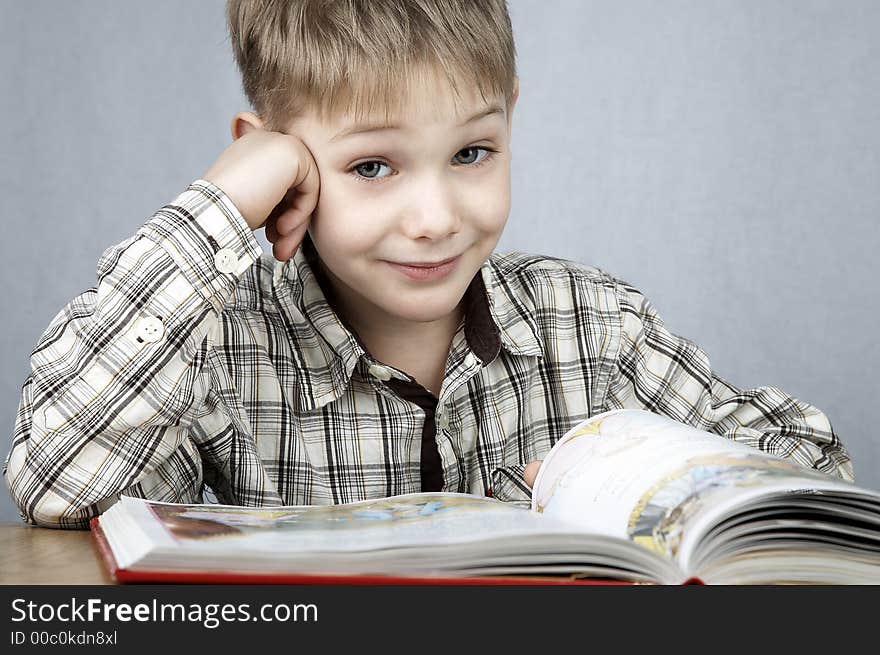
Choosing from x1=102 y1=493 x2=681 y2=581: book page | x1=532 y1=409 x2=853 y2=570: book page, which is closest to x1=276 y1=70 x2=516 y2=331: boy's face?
x1=532 y1=409 x2=853 y2=570: book page

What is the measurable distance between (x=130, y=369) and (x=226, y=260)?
0.12 meters

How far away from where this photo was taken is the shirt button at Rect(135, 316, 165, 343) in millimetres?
820

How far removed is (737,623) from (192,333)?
552mm

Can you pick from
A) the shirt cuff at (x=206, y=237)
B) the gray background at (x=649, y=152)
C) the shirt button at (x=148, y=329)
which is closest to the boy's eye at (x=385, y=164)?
the shirt cuff at (x=206, y=237)

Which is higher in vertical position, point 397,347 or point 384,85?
point 384,85

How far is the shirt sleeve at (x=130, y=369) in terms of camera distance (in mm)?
808

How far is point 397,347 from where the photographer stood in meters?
1.05

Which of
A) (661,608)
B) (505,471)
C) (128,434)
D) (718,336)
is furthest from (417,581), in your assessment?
(718,336)

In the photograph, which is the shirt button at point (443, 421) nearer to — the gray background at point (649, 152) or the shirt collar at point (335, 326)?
the shirt collar at point (335, 326)

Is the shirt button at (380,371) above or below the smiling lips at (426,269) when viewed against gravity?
below

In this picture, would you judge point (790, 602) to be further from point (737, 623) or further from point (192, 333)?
point (192, 333)

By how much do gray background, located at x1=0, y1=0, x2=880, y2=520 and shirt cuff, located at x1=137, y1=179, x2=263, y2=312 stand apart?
109 centimetres

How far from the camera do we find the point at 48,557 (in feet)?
2.13

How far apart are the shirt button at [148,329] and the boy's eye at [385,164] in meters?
0.22
